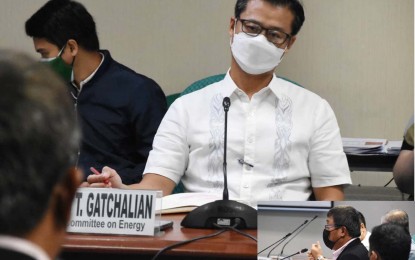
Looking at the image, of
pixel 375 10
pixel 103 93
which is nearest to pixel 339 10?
pixel 375 10

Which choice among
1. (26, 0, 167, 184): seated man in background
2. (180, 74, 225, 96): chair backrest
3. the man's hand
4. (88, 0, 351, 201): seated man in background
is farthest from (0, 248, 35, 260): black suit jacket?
(26, 0, 167, 184): seated man in background

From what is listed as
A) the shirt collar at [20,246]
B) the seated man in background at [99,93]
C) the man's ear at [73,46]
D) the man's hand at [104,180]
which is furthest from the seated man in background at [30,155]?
the man's ear at [73,46]

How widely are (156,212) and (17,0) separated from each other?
2.58 metres

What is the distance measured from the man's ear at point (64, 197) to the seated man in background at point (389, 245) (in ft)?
2.20

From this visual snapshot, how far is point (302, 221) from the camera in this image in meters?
1.11

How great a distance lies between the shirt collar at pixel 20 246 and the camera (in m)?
0.46

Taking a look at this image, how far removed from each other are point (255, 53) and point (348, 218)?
0.97m

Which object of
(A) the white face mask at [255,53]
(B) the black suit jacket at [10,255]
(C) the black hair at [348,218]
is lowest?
(C) the black hair at [348,218]

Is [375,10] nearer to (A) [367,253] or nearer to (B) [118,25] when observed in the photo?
(B) [118,25]

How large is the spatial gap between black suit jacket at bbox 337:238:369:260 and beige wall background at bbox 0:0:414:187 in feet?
8.37

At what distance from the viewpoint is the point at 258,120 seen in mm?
2006

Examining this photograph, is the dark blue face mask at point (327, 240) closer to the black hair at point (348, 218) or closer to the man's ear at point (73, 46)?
the black hair at point (348, 218)

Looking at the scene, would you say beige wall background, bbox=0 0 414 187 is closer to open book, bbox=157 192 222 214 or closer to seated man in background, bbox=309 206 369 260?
open book, bbox=157 192 222 214

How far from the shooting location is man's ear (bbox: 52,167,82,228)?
0.49 m
